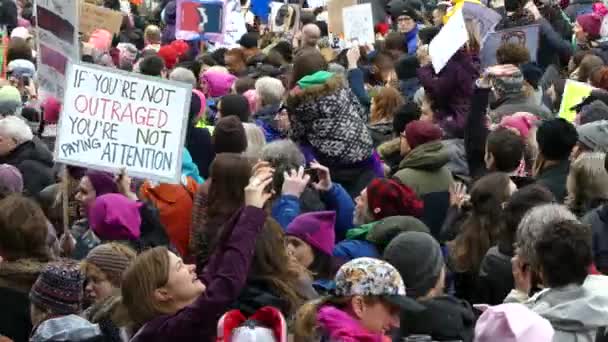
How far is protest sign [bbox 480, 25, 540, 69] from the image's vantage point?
42.9 ft

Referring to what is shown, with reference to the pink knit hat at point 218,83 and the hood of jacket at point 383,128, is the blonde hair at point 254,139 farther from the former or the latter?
the pink knit hat at point 218,83

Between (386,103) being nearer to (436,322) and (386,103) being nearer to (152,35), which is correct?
(436,322)

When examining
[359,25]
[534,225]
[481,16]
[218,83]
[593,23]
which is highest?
[534,225]

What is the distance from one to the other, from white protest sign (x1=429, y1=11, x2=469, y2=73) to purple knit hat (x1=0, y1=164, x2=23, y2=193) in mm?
3293

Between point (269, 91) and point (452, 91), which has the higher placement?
point (452, 91)

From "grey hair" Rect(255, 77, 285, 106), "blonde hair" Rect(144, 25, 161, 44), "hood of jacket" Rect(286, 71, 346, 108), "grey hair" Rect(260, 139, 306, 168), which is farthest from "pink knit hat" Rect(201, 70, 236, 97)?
"grey hair" Rect(260, 139, 306, 168)

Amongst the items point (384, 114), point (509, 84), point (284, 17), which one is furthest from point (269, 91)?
point (284, 17)

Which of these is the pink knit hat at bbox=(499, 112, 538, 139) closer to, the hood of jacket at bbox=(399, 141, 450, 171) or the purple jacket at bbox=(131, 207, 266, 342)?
the hood of jacket at bbox=(399, 141, 450, 171)

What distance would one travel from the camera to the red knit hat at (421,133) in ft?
29.8

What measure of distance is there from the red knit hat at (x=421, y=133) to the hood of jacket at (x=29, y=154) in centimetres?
291

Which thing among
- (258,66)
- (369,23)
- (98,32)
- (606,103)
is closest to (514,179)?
(606,103)

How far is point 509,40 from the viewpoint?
1330cm

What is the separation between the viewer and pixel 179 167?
8.32 m

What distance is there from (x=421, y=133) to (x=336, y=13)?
26.6 ft
